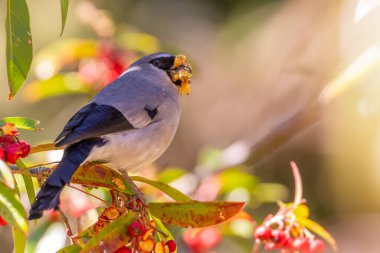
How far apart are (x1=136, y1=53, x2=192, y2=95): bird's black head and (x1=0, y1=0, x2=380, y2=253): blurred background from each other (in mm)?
500

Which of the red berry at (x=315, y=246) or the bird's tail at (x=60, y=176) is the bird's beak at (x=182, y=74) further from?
the red berry at (x=315, y=246)

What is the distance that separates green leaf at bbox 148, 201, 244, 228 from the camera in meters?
2.18

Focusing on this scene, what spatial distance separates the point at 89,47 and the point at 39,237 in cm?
133

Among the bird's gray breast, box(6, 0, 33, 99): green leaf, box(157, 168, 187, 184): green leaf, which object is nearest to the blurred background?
box(157, 168, 187, 184): green leaf

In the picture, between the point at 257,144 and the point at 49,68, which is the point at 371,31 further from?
the point at 49,68

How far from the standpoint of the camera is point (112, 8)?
677 centimetres

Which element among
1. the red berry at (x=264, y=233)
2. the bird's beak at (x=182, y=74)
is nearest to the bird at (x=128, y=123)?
the bird's beak at (x=182, y=74)

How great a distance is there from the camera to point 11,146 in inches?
82.8

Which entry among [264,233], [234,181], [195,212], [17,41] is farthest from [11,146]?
[234,181]

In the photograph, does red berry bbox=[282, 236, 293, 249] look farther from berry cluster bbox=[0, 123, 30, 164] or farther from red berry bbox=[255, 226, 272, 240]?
berry cluster bbox=[0, 123, 30, 164]

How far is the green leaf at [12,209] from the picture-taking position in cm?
175

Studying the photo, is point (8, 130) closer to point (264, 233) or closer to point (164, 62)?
point (264, 233)

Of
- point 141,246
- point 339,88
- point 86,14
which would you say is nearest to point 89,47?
point 86,14

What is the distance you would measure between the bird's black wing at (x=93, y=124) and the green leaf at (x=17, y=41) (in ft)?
0.80
